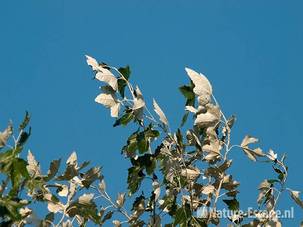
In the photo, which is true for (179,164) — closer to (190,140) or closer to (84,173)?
(190,140)

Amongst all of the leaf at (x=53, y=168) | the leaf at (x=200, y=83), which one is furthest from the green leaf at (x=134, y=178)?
the leaf at (x=200, y=83)

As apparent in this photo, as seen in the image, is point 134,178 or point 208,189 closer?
point 208,189

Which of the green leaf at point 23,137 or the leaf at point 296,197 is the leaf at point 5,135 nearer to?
the green leaf at point 23,137

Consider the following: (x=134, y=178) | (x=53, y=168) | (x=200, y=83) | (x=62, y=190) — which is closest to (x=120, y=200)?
(x=134, y=178)

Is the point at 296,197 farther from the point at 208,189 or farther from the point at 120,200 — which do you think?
the point at 120,200

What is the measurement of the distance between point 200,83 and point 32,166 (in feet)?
2.95

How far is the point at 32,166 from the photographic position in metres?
3.33

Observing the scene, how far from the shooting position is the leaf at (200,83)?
10.8ft

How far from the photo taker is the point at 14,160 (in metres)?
2.67

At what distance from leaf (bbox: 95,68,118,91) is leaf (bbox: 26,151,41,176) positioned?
0.50 metres

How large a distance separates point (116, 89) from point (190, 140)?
50 centimetres

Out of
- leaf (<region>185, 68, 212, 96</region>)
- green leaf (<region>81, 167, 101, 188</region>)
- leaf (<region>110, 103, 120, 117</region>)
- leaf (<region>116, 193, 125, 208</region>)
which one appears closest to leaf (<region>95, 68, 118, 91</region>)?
leaf (<region>110, 103, 120, 117</region>)

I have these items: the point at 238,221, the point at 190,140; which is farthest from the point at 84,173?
the point at 238,221

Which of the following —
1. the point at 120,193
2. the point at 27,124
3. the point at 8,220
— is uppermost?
the point at 120,193
